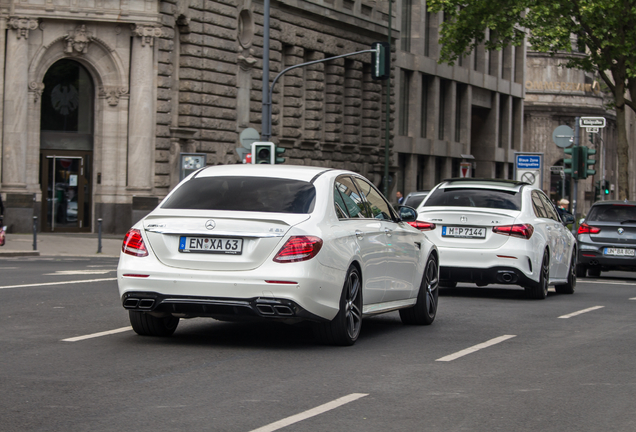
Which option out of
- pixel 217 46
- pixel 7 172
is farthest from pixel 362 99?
pixel 7 172

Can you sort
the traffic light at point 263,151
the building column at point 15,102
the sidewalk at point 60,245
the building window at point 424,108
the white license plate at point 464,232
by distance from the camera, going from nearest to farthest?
1. the white license plate at point 464,232
2. the sidewalk at point 60,245
3. the traffic light at point 263,151
4. the building column at point 15,102
5. the building window at point 424,108

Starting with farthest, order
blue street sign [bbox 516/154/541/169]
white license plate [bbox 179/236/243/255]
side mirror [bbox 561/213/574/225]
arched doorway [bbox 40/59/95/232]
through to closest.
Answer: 1. arched doorway [bbox 40/59/95/232]
2. blue street sign [bbox 516/154/541/169]
3. side mirror [bbox 561/213/574/225]
4. white license plate [bbox 179/236/243/255]

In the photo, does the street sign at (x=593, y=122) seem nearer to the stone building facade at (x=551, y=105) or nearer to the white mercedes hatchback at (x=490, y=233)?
the white mercedes hatchback at (x=490, y=233)

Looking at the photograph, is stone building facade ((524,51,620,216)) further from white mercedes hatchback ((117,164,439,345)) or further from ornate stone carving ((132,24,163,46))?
white mercedes hatchback ((117,164,439,345))

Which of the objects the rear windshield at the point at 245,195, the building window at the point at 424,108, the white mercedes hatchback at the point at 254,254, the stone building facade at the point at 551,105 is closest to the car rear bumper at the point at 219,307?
the white mercedes hatchback at the point at 254,254

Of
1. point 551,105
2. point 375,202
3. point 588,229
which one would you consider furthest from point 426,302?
point 551,105

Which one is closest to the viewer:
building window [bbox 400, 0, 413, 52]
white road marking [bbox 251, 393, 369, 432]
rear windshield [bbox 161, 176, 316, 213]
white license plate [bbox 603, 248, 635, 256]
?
white road marking [bbox 251, 393, 369, 432]

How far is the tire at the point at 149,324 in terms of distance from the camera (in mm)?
9477

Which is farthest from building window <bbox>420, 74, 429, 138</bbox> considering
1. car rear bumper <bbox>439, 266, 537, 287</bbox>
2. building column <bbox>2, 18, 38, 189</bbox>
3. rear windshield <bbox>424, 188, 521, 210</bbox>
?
car rear bumper <bbox>439, 266, 537, 287</bbox>

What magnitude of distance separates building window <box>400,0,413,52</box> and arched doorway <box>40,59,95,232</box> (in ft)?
78.5

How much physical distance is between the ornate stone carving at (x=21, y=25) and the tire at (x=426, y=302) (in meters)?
21.7

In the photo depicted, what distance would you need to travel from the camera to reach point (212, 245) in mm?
8750

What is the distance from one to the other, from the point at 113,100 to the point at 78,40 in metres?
2.01

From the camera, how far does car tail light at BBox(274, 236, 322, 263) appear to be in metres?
8.65
